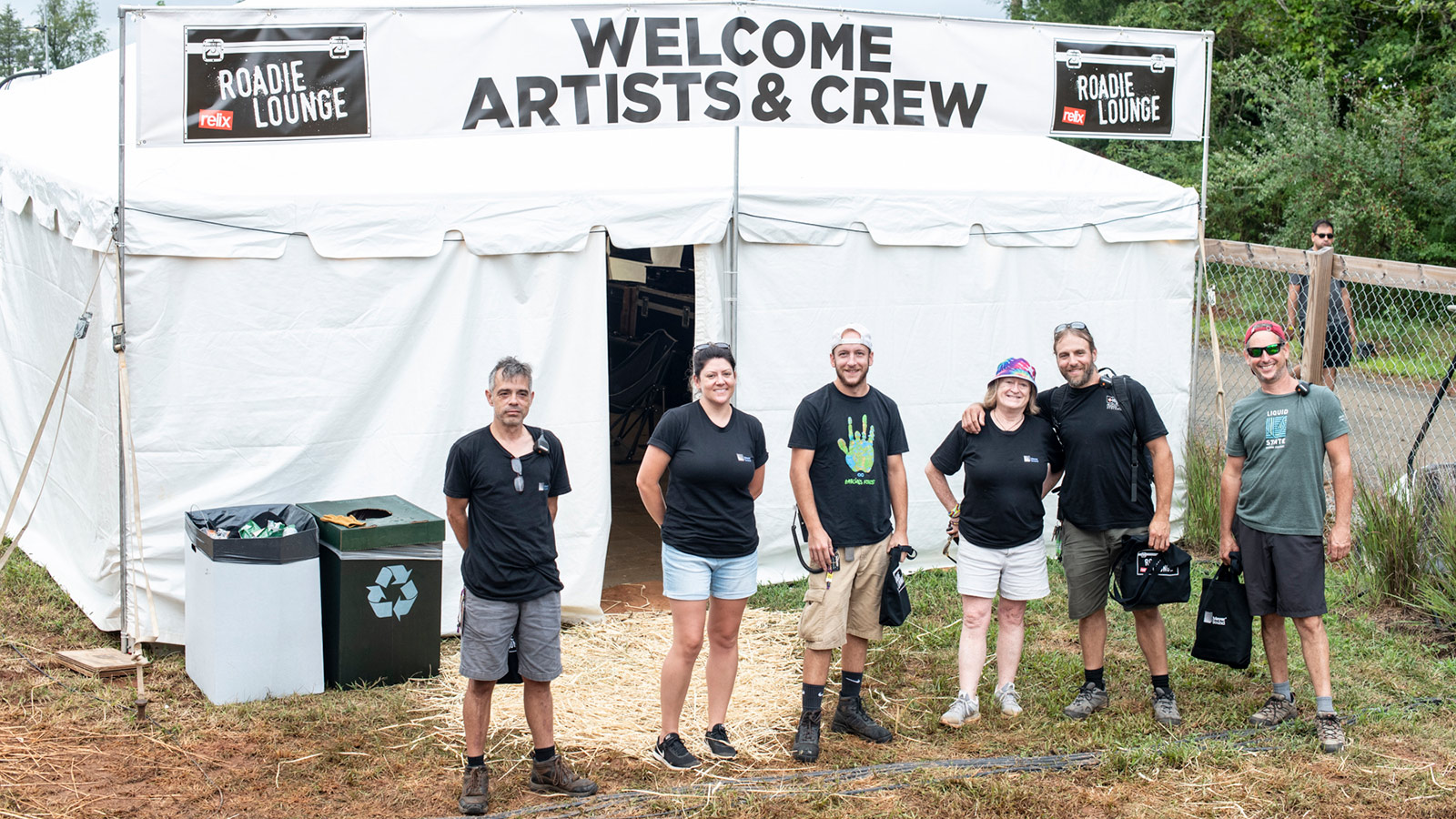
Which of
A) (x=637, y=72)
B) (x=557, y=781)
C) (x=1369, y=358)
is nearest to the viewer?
(x=557, y=781)

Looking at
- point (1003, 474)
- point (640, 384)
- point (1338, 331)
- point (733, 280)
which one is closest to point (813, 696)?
point (1003, 474)

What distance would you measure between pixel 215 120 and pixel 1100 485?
4039 millimetres

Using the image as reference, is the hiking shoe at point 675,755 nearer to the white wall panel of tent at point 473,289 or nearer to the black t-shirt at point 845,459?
the black t-shirt at point 845,459

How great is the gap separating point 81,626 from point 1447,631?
22.5 ft

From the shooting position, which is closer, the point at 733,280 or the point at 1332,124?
the point at 733,280

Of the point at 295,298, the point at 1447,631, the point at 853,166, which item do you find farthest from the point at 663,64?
the point at 1447,631

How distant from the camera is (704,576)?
15.2 feet

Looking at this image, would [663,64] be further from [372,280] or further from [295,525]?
[295,525]

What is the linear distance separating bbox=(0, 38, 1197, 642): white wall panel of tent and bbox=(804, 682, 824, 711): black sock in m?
2.05

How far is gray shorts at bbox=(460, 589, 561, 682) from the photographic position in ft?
14.3

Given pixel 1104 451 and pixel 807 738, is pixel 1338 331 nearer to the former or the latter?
pixel 1104 451

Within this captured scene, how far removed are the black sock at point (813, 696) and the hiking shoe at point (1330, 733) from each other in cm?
195

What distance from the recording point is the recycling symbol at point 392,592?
5.66 meters

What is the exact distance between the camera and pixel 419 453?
6.46 metres
